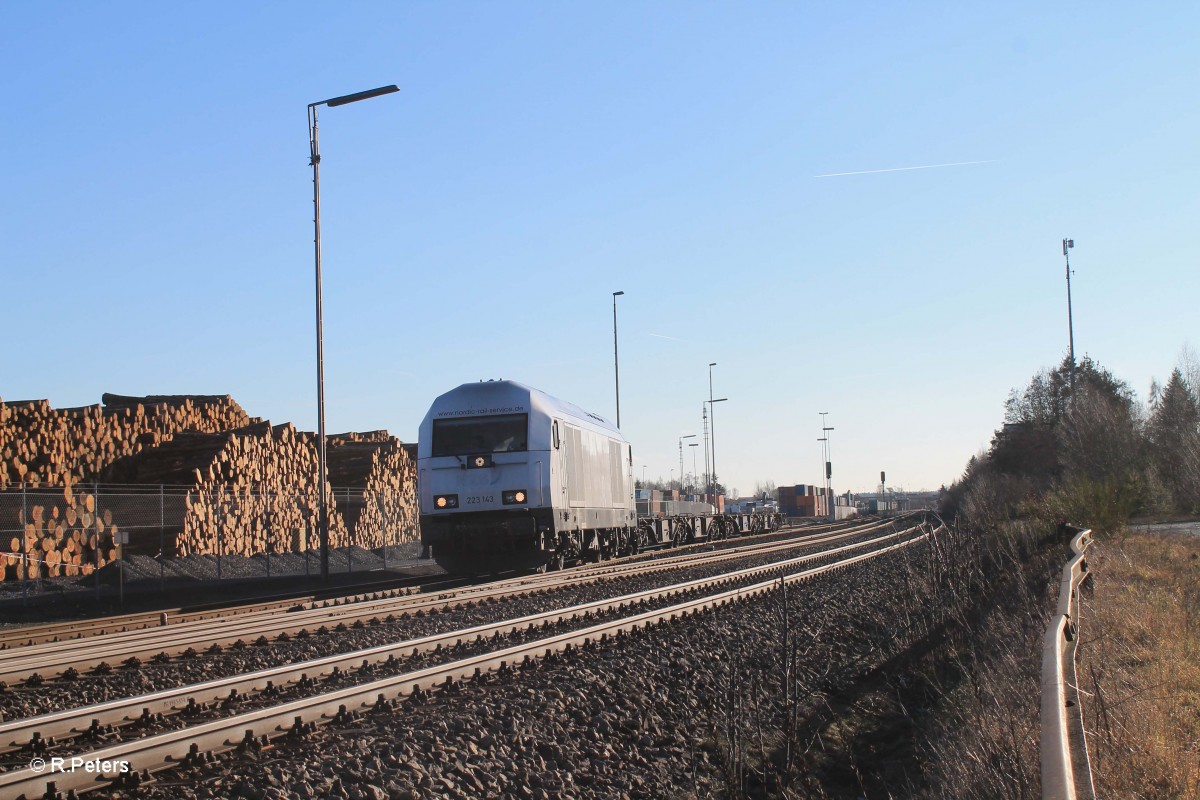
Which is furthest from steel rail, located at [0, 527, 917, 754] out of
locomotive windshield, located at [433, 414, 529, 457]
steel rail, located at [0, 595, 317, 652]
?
locomotive windshield, located at [433, 414, 529, 457]

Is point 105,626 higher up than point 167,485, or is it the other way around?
point 167,485

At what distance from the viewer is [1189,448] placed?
30.0 metres

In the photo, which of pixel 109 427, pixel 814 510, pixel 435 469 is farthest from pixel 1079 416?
pixel 814 510

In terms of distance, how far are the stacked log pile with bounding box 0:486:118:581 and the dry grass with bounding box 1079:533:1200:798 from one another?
15696mm

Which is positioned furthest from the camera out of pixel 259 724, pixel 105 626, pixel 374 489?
pixel 374 489

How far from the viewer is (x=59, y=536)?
63.2ft

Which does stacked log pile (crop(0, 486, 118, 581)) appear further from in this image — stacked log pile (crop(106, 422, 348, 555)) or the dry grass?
the dry grass

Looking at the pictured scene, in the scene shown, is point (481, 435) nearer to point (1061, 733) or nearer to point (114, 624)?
point (114, 624)

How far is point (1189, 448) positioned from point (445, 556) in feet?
76.5

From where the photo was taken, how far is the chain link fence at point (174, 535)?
60.1 ft

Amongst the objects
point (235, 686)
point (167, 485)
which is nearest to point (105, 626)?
point (235, 686)

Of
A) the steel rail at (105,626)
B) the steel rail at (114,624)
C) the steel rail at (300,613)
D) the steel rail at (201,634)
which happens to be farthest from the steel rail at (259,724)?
the steel rail at (114,624)

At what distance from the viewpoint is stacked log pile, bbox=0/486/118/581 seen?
1828cm

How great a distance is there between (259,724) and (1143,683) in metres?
6.00
